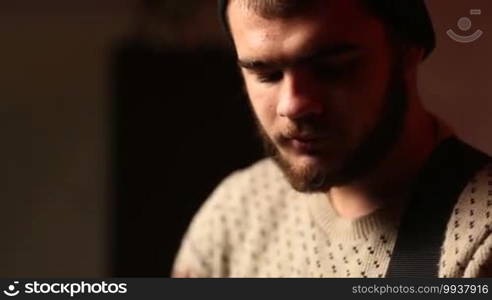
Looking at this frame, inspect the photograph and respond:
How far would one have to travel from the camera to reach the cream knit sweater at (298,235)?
69 centimetres

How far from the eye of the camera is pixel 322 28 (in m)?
0.68

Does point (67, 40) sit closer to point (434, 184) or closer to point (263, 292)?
point (263, 292)

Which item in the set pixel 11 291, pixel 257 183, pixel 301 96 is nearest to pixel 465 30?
pixel 301 96

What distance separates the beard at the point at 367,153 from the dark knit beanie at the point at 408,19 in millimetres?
32

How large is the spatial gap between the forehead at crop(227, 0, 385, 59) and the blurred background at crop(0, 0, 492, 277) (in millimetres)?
515

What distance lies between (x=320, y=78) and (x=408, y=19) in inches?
3.8

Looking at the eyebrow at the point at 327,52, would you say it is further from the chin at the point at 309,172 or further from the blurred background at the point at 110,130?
the blurred background at the point at 110,130

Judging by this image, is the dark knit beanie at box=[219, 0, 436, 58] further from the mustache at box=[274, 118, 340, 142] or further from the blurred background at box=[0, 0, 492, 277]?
the blurred background at box=[0, 0, 492, 277]

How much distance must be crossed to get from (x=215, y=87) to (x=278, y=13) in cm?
60

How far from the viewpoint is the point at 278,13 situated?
2.25 feet

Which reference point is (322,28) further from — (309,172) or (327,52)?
(309,172)

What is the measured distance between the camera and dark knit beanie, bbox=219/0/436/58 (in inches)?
26.9

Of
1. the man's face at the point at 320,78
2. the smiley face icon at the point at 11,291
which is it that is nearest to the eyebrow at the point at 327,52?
the man's face at the point at 320,78

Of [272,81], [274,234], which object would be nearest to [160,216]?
[274,234]
